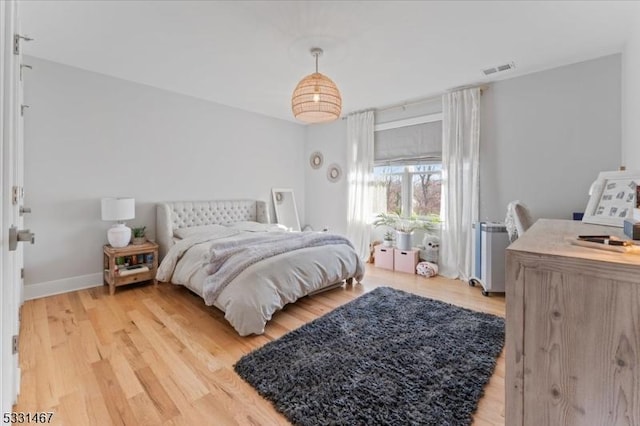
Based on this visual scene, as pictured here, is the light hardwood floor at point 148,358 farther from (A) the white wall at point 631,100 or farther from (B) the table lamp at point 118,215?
(A) the white wall at point 631,100

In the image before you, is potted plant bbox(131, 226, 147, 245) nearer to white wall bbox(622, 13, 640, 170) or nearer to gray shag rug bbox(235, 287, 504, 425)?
gray shag rug bbox(235, 287, 504, 425)

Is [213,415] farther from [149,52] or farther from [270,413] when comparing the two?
[149,52]

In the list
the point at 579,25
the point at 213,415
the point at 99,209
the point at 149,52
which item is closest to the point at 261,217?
the point at 99,209

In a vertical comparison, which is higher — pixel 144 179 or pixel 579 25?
pixel 579 25

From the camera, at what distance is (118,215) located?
3223 mm

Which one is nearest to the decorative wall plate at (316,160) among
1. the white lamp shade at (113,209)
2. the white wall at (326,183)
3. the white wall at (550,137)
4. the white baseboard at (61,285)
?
the white wall at (326,183)

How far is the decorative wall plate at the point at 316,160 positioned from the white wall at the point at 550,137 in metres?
2.85

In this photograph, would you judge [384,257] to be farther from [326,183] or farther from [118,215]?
[118,215]

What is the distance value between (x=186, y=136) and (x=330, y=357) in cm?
368

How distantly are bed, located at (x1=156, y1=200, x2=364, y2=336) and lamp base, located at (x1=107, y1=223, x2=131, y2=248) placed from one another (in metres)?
0.45

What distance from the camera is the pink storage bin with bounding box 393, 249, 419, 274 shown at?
13.5 ft

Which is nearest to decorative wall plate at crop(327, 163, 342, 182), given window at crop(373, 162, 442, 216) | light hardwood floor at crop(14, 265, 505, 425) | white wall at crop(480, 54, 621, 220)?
window at crop(373, 162, 442, 216)

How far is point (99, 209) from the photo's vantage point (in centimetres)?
344

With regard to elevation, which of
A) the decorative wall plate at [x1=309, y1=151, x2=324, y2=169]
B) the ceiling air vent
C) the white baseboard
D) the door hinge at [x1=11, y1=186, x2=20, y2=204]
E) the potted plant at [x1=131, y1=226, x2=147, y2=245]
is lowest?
the white baseboard
